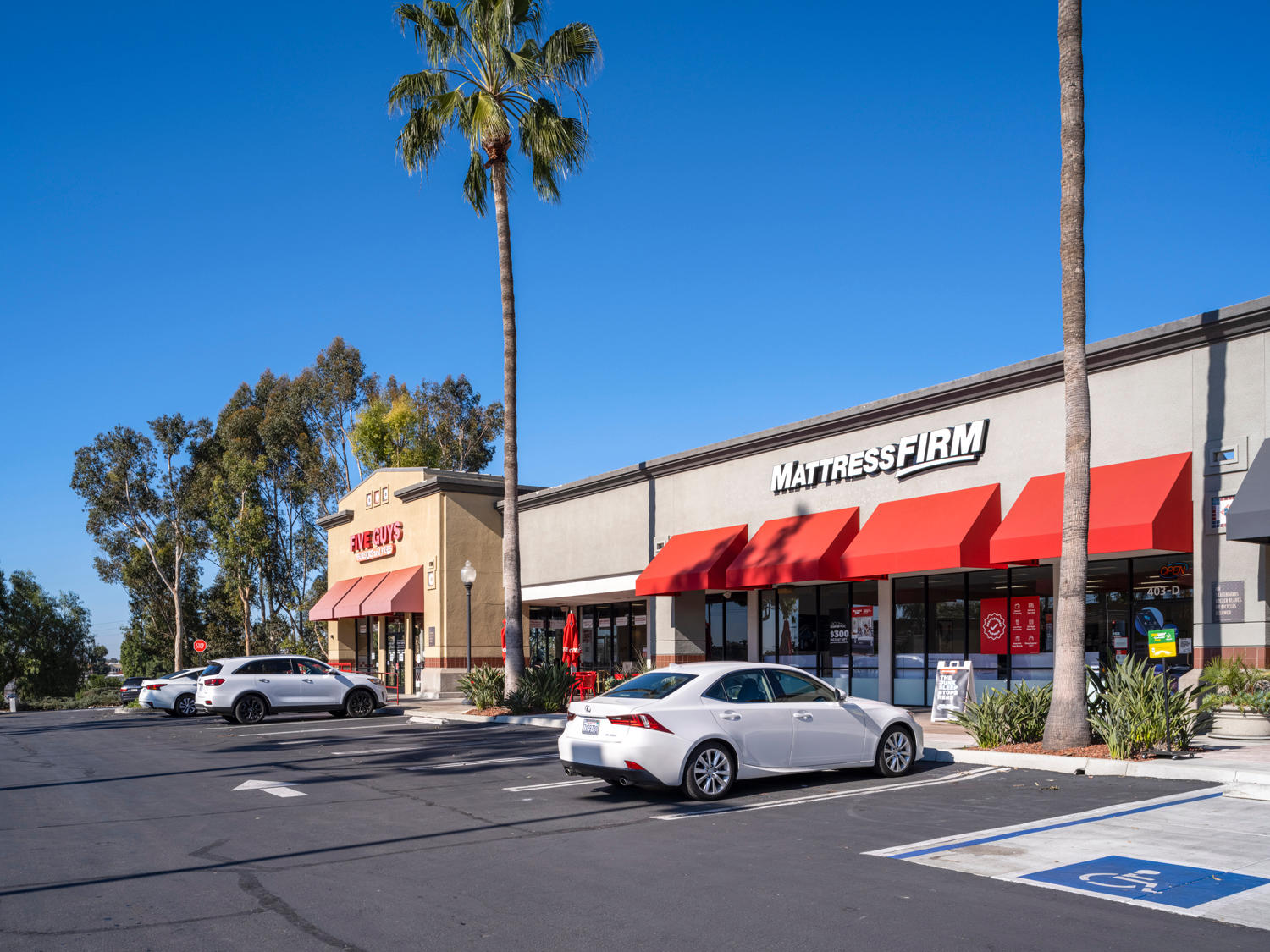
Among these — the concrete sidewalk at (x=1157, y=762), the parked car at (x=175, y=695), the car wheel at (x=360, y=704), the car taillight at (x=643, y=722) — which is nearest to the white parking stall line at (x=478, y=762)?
the car taillight at (x=643, y=722)

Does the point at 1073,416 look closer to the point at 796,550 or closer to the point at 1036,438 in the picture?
the point at 1036,438

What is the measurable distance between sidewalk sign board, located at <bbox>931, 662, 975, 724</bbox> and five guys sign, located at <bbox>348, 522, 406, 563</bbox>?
23.3 m

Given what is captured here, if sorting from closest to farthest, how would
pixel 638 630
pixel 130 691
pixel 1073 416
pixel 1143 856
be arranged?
pixel 1143 856, pixel 1073 416, pixel 638 630, pixel 130 691

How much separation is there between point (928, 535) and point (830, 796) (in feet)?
28.3

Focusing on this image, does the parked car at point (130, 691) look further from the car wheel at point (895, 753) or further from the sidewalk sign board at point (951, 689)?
the car wheel at point (895, 753)

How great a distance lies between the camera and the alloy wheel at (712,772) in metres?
11.7

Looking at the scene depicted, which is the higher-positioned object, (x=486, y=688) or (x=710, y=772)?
(x=710, y=772)

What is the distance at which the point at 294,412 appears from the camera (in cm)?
5759

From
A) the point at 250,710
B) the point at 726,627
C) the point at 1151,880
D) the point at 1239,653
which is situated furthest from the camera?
the point at 726,627

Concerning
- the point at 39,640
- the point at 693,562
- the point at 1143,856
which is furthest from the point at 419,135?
the point at 39,640

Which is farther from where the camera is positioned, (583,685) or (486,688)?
(486,688)

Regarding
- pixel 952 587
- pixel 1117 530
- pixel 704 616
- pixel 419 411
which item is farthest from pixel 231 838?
pixel 419 411

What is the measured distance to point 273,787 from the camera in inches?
535

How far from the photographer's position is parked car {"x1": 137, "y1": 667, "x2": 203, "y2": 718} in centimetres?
3038
